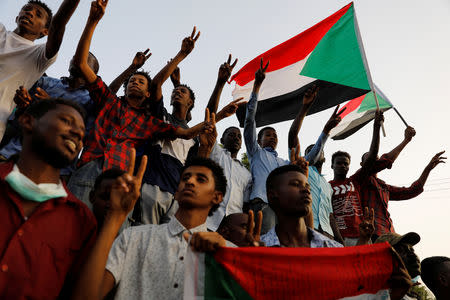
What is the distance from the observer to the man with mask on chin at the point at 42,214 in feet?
6.12

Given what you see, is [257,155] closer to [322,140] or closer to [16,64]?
[322,140]

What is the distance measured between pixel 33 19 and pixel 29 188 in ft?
10.1

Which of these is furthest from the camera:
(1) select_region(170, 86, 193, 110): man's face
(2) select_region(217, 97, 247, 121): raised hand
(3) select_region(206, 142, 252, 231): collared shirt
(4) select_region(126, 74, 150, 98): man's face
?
(1) select_region(170, 86, 193, 110): man's face

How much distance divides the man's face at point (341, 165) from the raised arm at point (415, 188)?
1.02 metres

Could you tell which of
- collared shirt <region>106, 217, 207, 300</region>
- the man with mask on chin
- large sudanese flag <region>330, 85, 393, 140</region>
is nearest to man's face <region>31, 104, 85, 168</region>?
the man with mask on chin

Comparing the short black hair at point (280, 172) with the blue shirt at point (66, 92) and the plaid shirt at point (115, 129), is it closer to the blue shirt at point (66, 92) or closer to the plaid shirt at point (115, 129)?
the plaid shirt at point (115, 129)

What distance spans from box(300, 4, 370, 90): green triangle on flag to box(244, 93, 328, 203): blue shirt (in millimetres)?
1148

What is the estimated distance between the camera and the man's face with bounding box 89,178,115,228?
9.88 ft

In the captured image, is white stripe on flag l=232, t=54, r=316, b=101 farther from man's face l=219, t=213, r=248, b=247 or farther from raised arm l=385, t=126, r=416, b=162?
man's face l=219, t=213, r=248, b=247

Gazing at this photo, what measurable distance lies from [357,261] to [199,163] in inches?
56.5

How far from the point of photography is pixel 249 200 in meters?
5.20

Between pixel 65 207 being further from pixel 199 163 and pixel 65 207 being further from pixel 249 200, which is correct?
pixel 249 200

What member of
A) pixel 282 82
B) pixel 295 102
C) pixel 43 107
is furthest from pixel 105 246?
pixel 282 82

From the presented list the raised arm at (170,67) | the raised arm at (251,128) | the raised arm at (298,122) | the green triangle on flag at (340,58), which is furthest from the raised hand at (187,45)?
the green triangle on flag at (340,58)
